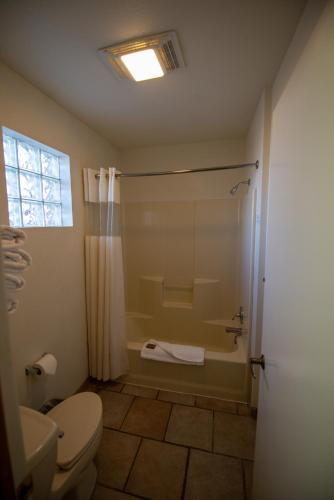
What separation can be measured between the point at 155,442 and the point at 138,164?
8.83 feet

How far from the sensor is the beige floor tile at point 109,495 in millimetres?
1093

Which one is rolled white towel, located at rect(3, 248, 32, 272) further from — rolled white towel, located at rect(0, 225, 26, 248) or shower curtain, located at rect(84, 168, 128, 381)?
shower curtain, located at rect(84, 168, 128, 381)

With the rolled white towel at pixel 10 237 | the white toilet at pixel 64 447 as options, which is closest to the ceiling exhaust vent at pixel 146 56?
the rolled white towel at pixel 10 237

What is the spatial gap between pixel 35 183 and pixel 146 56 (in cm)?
109

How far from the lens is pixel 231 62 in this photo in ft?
3.75

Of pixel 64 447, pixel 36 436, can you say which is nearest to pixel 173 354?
pixel 64 447

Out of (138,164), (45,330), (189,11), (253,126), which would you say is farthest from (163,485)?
(138,164)

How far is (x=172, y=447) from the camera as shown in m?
1.34

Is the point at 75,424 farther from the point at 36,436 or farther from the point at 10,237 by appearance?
the point at 10,237

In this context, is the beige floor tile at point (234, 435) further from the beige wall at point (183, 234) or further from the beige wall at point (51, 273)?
the beige wall at point (51, 273)

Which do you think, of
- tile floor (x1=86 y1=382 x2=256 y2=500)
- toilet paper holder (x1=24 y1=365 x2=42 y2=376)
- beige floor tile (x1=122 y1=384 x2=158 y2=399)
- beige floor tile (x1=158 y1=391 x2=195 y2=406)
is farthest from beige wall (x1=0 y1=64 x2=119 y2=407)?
beige floor tile (x1=158 y1=391 x2=195 y2=406)

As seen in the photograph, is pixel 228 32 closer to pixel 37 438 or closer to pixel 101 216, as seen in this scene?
pixel 101 216

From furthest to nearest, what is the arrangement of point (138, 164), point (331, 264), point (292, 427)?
point (138, 164) < point (292, 427) < point (331, 264)

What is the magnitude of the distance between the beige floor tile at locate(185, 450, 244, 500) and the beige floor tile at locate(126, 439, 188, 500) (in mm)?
60
